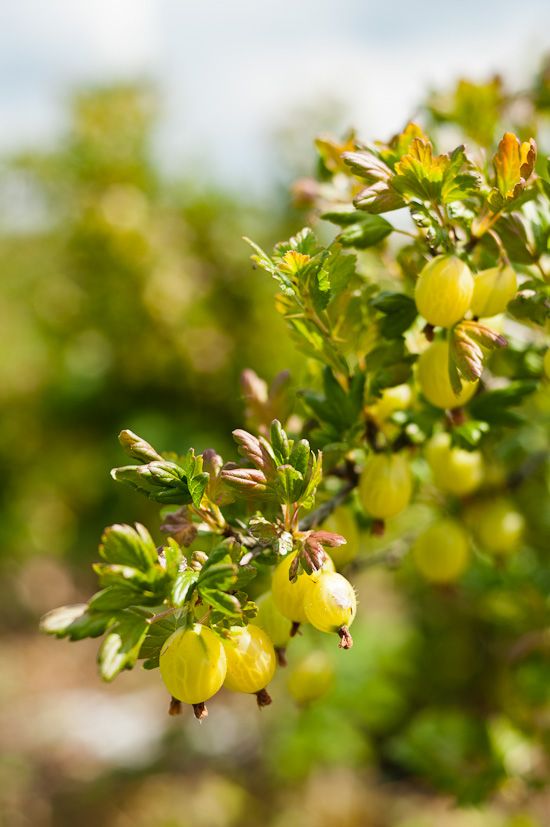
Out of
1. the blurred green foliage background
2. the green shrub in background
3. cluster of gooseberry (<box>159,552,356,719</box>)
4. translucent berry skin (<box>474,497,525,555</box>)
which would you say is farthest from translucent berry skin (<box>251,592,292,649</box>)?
the green shrub in background

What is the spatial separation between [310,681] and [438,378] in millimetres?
364

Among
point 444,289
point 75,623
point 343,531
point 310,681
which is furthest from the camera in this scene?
point 310,681

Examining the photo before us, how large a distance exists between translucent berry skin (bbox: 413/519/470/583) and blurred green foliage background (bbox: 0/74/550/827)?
115 cm

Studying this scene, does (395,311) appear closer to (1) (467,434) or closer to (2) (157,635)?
(1) (467,434)

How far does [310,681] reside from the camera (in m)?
0.73

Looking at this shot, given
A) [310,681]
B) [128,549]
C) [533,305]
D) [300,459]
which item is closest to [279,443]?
[300,459]

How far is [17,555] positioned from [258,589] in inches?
87.8

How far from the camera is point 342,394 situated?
57 centimetres

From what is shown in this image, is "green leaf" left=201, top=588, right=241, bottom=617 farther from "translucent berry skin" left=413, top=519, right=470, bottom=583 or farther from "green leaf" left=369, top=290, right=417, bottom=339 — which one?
"translucent berry skin" left=413, top=519, right=470, bottom=583

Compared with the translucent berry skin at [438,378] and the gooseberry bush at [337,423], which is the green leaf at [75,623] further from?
the translucent berry skin at [438,378]

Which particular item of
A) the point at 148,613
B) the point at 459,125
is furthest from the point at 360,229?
the point at 459,125

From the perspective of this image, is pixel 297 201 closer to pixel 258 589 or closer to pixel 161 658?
pixel 161 658

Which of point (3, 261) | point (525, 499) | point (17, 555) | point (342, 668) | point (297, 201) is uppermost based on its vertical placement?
point (297, 201)

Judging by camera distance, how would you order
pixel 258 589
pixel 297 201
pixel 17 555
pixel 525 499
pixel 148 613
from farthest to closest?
pixel 17 555
pixel 258 589
pixel 525 499
pixel 297 201
pixel 148 613
